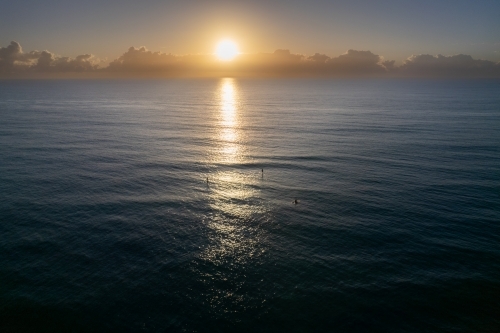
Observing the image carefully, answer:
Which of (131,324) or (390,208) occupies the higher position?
(390,208)

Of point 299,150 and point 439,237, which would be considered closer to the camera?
point 439,237

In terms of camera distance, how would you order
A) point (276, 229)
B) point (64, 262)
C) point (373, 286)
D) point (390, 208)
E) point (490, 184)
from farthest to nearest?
point (490, 184), point (390, 208), point (276, 229), point (64, 262), point (373, 286)

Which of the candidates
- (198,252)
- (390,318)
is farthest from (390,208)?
A: (198,252)

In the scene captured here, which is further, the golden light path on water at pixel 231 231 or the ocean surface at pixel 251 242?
the golden light path on water at pixel 231 231

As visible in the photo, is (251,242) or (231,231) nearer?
→ (251,242)

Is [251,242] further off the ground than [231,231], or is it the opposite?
[231,231]

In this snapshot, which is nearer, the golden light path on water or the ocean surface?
the ocean surface

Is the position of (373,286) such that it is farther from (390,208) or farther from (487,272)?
(390,208)

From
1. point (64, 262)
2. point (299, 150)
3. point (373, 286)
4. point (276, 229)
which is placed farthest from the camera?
point (299, 150)
